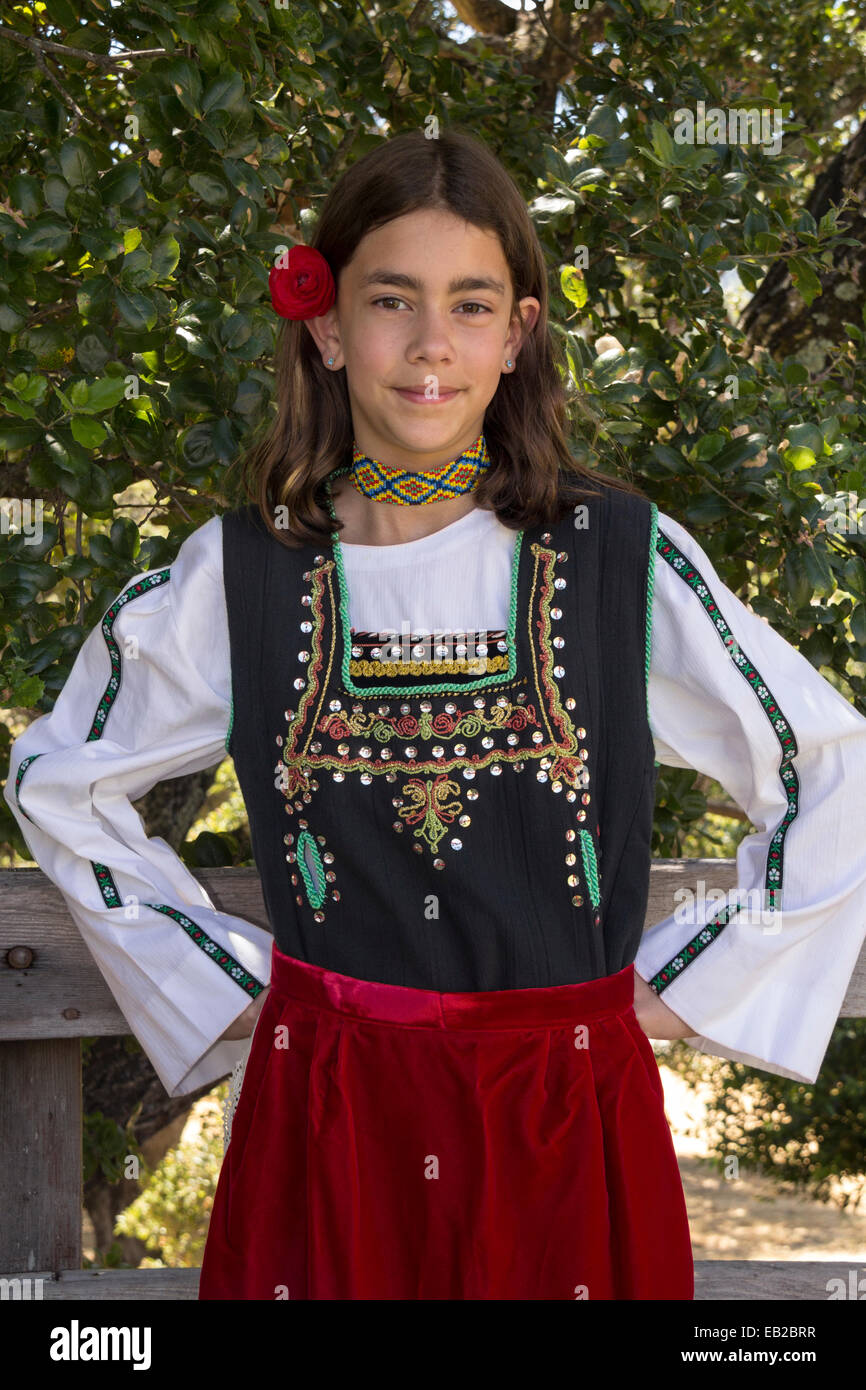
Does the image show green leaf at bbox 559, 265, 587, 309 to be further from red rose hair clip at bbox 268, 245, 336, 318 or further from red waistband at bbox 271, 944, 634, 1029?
red waistband at bbox 271, 944, 634, 1029

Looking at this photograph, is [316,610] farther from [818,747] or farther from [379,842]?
[818,747]

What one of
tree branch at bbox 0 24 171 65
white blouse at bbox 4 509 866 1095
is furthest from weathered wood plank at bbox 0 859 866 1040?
tree branch at bbox 0 24 171 65

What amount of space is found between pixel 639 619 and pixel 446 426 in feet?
0.97

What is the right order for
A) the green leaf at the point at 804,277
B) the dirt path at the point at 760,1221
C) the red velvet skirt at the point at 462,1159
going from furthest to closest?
the dirt path at the point at 760,1221
the green leaf at the point at 804,277
the red velvet skirt at the point at 462,1159

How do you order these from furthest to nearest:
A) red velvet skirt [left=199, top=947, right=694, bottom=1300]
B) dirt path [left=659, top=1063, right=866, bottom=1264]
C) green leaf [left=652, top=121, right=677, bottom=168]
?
dirt path [left=659, top=1063, right=866, bottom=1264], green leaf [left=652, top=121, right=677, bottom=168], red velvet skirt [left=199, top=947, right=694, bottom=1300]

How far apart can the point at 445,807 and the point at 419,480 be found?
0.38m

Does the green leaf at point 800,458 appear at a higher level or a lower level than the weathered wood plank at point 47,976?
higher

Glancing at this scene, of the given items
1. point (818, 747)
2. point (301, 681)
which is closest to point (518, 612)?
point (301, 681)

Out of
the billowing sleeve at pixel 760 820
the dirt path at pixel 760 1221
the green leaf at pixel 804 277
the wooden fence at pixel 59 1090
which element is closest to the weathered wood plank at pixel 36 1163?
the wooden fence at pixel 59 1090

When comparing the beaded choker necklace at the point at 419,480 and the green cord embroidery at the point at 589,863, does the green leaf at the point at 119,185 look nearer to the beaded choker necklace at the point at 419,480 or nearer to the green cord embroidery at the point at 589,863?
the beaded choker necklace at the point at 419,480

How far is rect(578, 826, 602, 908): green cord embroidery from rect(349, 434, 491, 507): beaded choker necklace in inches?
16.2

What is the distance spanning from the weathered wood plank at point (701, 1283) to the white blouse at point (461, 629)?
301 mm

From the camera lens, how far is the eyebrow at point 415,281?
59.8 inches

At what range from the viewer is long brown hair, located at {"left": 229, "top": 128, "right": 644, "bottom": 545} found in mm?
1551
